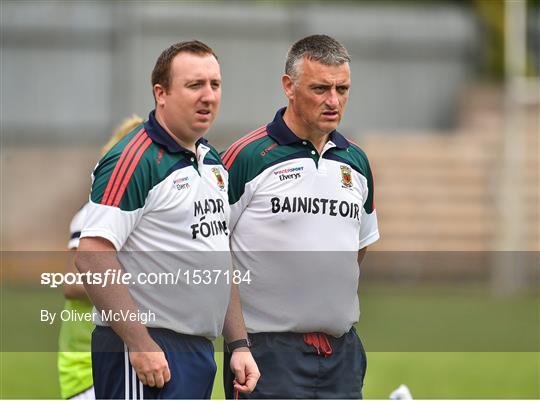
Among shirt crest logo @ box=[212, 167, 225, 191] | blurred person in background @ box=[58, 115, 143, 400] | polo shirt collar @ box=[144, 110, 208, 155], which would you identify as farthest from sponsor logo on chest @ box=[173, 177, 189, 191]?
blurred person in background @ box=[58, 115, 143, 400]

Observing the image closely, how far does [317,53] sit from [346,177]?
63 cm

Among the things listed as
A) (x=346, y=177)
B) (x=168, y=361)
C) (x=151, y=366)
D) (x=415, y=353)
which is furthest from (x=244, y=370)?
(x=415, y=353)

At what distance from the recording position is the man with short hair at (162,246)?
17.1ft

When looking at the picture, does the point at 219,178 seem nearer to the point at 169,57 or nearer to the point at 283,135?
the point at 169,57

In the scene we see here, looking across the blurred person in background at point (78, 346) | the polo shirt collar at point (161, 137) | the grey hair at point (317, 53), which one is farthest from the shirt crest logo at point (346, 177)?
the blurred person in background at point (78, 346)

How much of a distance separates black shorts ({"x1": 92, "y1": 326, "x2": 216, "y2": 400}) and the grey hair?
141cm

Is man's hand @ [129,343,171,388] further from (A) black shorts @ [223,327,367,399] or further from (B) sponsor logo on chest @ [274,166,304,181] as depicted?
(B) sponsor logo on chest @ [274,166,304,181]

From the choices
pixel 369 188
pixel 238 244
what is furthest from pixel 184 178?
pixel 369 188

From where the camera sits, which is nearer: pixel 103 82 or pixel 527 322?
pixel 527 322

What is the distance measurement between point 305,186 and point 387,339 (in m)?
11.4

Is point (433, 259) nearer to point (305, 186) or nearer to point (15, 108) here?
point (15, 108)

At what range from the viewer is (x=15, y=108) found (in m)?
29.1

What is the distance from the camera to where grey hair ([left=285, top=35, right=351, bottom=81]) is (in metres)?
6.07

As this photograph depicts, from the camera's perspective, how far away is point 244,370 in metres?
5.79
